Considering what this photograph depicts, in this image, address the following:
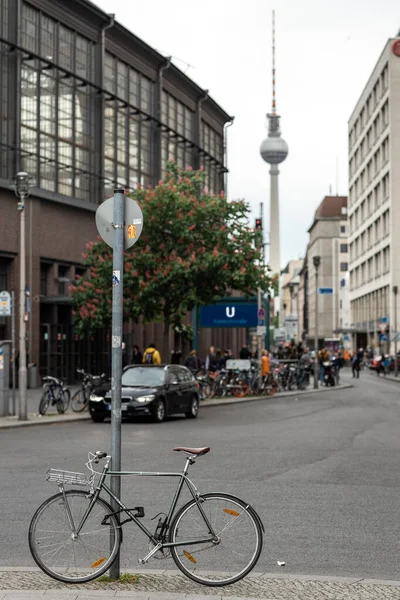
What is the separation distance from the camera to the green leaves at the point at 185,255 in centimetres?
3569

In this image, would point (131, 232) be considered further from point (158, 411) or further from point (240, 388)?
point (240, 388)

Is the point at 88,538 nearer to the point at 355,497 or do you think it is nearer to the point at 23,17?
the point at 355,497

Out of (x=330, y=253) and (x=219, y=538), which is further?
(x=330, y=253)

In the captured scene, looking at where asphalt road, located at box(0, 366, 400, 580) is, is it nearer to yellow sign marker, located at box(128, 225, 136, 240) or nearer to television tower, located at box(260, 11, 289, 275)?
yellow sign marker, located at box(128, 225, 136, 240)

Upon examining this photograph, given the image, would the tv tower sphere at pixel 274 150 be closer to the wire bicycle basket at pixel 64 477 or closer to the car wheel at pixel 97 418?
the car wheel at pixel 97 418

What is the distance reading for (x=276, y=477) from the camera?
1364 centimetres

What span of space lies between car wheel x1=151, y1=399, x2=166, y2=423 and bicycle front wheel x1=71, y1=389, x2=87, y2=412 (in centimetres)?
384

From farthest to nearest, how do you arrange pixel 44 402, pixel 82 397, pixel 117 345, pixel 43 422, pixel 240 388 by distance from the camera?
pixel 240 388 → pixel 82 397 → pixel 44 402 → pixel 43 422 → pixel 117 345

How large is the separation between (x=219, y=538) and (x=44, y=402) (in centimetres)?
2040

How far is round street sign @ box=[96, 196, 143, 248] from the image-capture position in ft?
24.3

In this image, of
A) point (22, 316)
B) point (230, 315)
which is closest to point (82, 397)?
point (22, 316)

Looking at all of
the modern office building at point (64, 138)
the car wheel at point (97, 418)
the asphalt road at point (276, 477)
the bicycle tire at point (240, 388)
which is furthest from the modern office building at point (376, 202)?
the asphalt road at point (276, 477)

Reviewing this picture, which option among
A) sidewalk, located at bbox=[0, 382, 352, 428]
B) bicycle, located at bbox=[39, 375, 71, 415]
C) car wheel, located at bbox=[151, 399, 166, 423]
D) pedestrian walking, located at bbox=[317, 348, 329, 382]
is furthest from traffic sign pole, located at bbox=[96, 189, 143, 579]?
pedestrian walking, located at bbox=[317, 348, 329, 382]

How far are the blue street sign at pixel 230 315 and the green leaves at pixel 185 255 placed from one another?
26.5 ft
